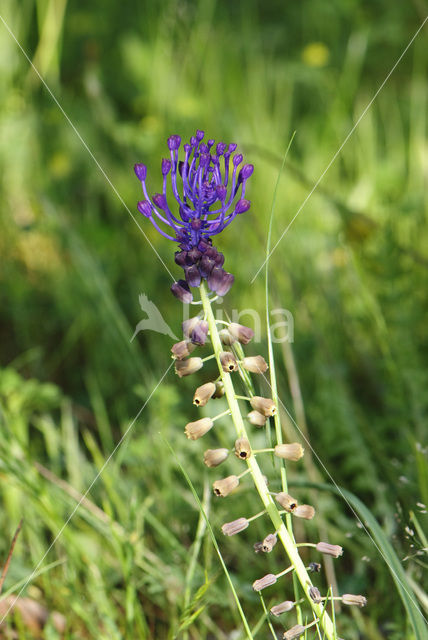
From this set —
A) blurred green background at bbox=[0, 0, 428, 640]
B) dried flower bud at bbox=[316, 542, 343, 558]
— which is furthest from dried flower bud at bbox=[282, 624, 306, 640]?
blurred green background at bbox=[0, 0, 428, 640]

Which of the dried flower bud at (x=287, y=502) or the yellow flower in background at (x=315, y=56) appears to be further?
the yellow flower in background at (x=315, y=56)

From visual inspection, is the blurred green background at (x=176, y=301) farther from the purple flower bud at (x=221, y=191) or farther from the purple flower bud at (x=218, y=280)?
the purple flower bud at (x=221, y=191)

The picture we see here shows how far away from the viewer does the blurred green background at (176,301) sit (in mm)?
1491

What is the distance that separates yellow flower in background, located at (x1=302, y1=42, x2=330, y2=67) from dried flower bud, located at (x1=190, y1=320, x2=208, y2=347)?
11.1 feet

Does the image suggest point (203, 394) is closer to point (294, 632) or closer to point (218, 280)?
point (218, 280)

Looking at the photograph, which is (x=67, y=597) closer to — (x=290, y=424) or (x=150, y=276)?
(x=290, y=424)

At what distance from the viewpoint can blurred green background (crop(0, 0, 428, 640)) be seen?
4.89 feet

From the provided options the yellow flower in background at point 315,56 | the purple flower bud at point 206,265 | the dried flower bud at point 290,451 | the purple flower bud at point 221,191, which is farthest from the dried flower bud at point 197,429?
the yellow flower in background at point 315,56

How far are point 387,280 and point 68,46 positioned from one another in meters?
3.47

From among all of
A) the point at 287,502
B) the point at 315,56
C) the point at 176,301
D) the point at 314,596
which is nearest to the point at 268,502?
the point at 287,502

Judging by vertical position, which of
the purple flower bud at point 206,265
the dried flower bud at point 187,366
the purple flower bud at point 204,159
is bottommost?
the dried flower bud at point 187,366

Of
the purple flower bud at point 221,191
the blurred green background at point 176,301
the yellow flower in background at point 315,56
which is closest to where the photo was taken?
the purple flower bud at point 221,191

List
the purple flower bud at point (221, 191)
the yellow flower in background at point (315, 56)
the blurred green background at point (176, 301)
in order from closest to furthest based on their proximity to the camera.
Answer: the purple flower bud at point (221, 191)
the blurred green background at point (176, 301)
the yellow flower in background at point (315, 56)

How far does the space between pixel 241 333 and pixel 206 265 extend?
108 millimetres
